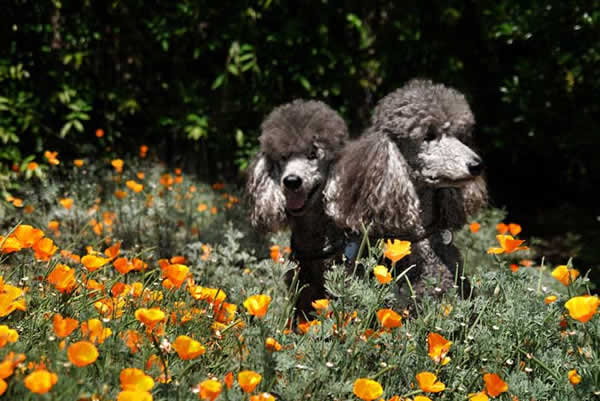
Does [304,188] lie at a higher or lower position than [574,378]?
→ higher

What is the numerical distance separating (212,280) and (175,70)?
2808mm

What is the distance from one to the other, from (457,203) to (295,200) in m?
0.69

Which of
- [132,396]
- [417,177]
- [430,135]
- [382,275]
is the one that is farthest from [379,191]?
[132,396]

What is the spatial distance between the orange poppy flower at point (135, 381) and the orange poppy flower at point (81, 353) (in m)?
0.08

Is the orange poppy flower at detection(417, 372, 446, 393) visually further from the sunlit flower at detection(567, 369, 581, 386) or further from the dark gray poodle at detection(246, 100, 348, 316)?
the dark gray poodle at detection(246, 100, 348, 316)

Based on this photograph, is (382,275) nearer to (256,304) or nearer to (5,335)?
(256,304)

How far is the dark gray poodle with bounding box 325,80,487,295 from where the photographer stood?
2182 mm

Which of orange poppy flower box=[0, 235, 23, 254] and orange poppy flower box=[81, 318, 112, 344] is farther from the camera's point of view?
orange poppy flower box=[0, 235, 23, 254]

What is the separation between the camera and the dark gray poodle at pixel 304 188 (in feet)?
8.35

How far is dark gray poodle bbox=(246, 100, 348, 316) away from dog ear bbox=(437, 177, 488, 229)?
0.46 metres

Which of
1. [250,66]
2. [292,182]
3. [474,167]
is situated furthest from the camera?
[250,66]

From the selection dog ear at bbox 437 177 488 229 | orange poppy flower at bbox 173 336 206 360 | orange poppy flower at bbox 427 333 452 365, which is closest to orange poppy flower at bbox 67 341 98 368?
orange poppy flower at bbox 173 336 206 360

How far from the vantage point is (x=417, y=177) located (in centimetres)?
227

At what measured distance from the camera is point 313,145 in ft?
8.48
